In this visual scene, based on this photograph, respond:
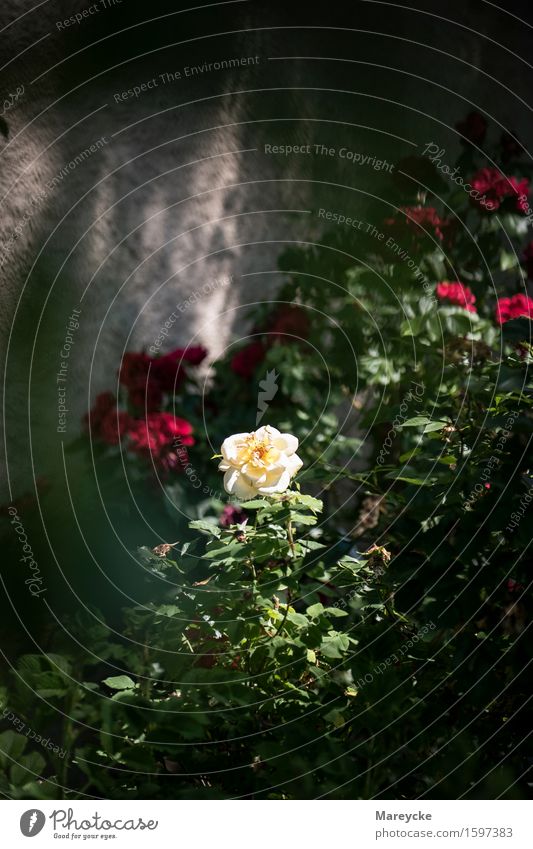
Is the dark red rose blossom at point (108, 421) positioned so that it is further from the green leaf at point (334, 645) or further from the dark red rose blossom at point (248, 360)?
the green leaf at point (334, 645)

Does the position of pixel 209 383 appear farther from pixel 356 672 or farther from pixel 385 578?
pixel 356 672

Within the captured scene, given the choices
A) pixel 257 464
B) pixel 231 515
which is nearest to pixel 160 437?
pixel 231 515

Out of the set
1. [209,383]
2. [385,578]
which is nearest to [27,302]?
[209,383]

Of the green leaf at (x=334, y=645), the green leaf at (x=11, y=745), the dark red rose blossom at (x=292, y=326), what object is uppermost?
the dark red rose blossom at (x=292, y=326)

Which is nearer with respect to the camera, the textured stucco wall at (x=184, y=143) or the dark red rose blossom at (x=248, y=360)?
the textured stucco wall at (x=184, y=143)

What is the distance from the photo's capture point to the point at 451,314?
6.62 feet

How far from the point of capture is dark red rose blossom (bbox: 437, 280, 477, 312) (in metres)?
2.14

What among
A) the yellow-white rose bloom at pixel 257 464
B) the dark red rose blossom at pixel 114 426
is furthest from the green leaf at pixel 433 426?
the dark red rose blossom at pixel 114 426

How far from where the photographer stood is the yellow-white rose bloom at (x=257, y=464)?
139cm

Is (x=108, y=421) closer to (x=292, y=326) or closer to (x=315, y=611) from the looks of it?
(x=292, y=326)

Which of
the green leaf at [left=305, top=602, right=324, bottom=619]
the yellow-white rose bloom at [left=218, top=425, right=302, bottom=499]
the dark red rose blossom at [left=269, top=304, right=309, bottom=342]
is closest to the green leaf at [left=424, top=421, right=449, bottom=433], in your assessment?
the yellow-white rose bloom at [left=218, top=425, right=302, bottom=499]

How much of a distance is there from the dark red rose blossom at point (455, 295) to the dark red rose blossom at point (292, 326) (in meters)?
0.39

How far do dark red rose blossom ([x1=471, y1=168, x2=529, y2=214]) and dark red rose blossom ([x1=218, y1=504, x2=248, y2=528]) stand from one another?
0.93 metres

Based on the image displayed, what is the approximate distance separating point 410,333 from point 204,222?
0.81m
